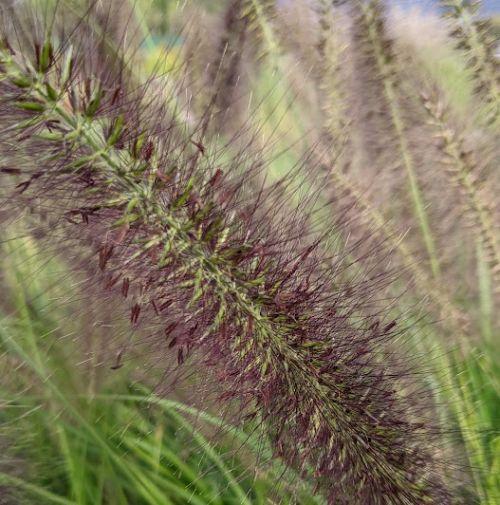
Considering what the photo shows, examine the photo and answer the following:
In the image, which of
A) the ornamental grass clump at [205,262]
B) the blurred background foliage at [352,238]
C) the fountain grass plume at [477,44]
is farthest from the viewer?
the blurred background foliage at [352,238]

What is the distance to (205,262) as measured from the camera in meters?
0.86

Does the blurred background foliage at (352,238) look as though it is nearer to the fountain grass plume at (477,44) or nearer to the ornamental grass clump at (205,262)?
the fountain grass plume at (477,44)

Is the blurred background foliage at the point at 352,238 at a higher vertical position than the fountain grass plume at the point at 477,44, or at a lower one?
lower

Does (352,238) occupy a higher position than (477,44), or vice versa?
(477,44)

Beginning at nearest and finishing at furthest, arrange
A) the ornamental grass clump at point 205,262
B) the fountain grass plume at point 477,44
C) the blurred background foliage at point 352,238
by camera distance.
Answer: the ornamental grass clump at point 205,262 < the fountain grass plume at point 477,44 < the blurred background foliage at point 352,238

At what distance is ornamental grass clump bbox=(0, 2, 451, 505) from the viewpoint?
76cm

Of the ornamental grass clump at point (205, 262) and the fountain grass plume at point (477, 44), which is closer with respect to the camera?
the ornamental grass clump at point (205, 262)

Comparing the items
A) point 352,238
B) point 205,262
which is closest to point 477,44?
point 352,238

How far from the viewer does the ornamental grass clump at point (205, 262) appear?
0.76 metres

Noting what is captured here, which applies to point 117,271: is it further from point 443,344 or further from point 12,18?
point 443,344

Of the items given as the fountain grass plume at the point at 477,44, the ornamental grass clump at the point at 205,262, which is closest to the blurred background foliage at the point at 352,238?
the fountain grass plume at the point at 477,44

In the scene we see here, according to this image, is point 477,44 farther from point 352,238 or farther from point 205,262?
point 205,262

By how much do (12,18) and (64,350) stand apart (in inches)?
33.2

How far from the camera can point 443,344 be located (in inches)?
59.3
